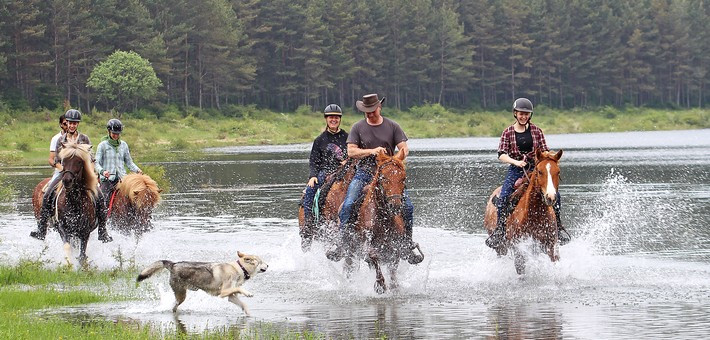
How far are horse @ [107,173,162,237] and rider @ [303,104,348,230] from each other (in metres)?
2.77

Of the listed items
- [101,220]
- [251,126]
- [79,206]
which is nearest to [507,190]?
[101,220]

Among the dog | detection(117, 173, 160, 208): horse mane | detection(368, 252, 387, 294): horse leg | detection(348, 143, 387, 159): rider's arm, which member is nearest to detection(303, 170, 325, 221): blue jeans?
detection(348, 143, 387, 159): rider's arm

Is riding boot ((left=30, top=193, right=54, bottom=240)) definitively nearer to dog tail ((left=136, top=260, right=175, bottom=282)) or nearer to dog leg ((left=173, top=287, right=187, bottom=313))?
dog leg ((left=173, top=287, right=187, bottom=313))

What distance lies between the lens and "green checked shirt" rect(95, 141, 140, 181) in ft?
60.6

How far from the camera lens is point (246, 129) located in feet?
276

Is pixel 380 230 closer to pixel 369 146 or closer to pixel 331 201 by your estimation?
pixel 369 146

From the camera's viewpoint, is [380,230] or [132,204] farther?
[132,204]

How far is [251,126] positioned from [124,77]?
10.1 m

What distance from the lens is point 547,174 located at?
1463 centimetres

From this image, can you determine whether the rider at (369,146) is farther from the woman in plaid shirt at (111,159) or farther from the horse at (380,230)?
the woman in plaid shirt at (111,159)

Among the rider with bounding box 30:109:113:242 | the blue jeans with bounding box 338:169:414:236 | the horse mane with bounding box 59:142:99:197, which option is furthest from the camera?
the rider with bounding box 30:109:113:242

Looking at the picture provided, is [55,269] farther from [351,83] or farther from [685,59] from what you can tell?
[685,59]

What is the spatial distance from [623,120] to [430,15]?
23995 millimetres

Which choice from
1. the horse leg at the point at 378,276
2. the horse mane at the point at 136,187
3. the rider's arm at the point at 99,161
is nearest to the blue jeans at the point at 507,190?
the horse leg at the point at 378,276
